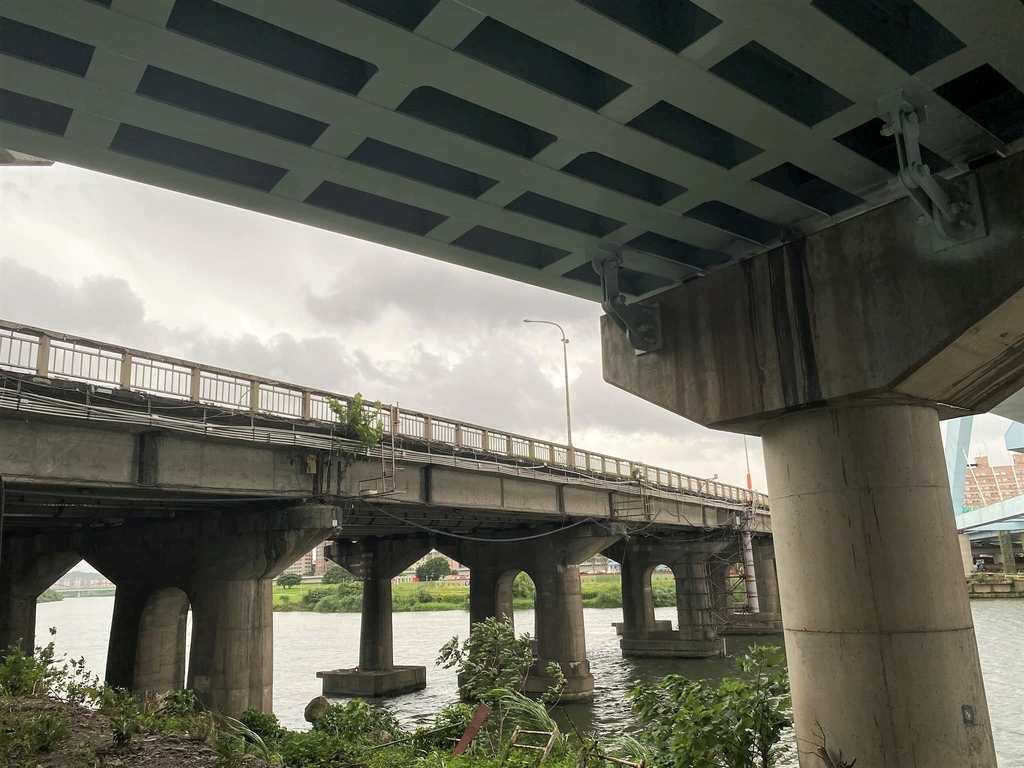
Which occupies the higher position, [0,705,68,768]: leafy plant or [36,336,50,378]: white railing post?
[36,336,50,378]: white railing post

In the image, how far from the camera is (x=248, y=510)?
2109 cm

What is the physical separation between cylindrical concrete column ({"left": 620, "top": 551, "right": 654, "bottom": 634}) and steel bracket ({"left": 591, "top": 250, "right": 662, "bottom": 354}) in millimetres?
38223

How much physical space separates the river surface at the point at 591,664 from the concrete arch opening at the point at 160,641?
4.04 m

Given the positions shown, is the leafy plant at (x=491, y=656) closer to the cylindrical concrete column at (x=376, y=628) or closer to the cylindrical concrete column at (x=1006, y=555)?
the cylindrical concrete column at (x=376, y=628)

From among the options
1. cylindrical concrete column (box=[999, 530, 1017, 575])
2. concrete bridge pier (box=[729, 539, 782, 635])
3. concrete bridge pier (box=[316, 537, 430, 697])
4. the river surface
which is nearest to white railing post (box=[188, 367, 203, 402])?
the river surface

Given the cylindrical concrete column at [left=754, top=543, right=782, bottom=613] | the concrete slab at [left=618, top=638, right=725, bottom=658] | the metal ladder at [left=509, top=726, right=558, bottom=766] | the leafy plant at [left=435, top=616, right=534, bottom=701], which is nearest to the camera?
the metal ladder at [left=509, top=726, right=558, bottom=766]

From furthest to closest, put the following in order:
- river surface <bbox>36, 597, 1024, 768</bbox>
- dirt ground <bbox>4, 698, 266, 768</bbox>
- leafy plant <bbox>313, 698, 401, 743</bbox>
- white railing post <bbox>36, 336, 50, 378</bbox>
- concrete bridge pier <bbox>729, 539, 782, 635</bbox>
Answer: concrete bridge pier <bbox>729, 539, 782, 635</bbox>
river surface <bbox>36, 597, 1024, 768</bbox>
white railing post <bbox>36, 336, 50, 378</bbox>
leafy plant <bbox>313, 698, 401, 743</bbox>
dirt ground <bbox>4, 698, 266, 768</bbox>

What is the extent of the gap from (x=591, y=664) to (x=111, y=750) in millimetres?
33123

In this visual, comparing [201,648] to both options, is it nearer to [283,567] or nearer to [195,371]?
[283,567]

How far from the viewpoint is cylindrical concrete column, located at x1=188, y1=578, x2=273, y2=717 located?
1967 cm

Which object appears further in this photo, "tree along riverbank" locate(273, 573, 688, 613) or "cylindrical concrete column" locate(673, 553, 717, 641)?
"tree along riverbank" locate(273, 573, 688, 613)

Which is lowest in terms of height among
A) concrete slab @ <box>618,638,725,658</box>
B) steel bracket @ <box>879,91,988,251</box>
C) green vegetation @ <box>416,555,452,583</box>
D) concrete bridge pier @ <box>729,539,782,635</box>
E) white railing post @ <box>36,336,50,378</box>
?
concrete slab @ <box>618,638,725,658</box>

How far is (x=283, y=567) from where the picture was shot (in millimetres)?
20578

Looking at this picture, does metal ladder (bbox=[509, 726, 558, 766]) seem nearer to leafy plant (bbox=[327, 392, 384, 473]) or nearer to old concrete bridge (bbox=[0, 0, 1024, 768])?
old concrete bridge (bbox=[0, 0, 1024, 768])
